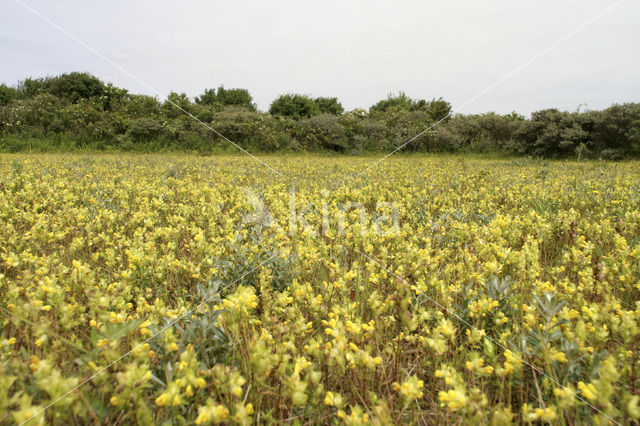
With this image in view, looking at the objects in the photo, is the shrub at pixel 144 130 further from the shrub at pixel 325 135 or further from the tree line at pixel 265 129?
the shrub at pixel 325 135

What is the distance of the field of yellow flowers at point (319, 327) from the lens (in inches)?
45.5

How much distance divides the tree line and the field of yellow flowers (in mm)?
15564

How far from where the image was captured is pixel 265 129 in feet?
73.2

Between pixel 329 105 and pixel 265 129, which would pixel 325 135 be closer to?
pixel 265 129

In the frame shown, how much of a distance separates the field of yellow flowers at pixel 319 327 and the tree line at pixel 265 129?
15564 mm

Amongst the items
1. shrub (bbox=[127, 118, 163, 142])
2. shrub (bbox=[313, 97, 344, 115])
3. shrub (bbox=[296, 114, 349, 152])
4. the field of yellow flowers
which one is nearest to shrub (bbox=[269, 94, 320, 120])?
shrub (bbox=[313, 97, 344, 115])

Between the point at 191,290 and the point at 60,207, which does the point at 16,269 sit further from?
the point at 60,207

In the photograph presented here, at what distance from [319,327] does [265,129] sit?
2153 centimetres

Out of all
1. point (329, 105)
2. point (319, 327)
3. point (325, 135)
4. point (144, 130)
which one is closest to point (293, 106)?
point (329, 105)

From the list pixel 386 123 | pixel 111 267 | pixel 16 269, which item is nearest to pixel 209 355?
pixel 111 267

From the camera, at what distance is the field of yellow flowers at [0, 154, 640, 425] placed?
1.16m

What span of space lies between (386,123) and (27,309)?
2755 centimetres

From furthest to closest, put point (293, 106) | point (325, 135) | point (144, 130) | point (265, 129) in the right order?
point (293, 106) < point (325, 135) < point (265, 129) < point (144, 130)

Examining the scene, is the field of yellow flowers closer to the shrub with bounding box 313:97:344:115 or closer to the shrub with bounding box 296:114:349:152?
the shrub with bounding box 296:114:349:152
